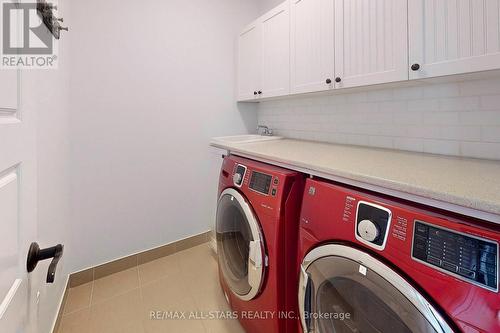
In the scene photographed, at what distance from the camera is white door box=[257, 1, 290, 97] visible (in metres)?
1.99

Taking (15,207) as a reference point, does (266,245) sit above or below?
below

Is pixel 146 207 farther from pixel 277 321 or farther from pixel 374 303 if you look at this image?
pixel 374 303

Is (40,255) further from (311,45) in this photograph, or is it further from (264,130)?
(264,130)

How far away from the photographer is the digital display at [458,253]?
536 mm

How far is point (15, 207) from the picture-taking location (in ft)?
1.71

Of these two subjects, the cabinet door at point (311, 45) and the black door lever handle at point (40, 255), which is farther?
the cabinet door at point (311, 45)

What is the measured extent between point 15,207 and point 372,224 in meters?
0.92

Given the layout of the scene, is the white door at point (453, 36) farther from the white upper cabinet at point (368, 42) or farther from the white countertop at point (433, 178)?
the white countertop at point (433, 178)

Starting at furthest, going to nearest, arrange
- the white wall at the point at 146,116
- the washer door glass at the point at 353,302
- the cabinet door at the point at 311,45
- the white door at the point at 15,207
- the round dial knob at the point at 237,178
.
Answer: the white wall at the point at 146,116 < the cabinet door at the point at 311,45 < the round dial knob at the point at 237,178 < the washer door glass at the point at 353,302 < the white door at the point at 15,207

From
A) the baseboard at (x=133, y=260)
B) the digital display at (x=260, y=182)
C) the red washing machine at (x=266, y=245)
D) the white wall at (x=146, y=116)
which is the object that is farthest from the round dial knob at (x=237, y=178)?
the baseboard at (x=133, y=260)

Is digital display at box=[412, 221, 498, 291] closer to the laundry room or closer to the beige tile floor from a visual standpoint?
the laundry room

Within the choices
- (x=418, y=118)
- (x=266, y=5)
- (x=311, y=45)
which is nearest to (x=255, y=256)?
(x=418, y=118)

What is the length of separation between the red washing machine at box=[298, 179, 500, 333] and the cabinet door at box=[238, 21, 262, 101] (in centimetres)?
166

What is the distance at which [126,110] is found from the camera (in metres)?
2.03
